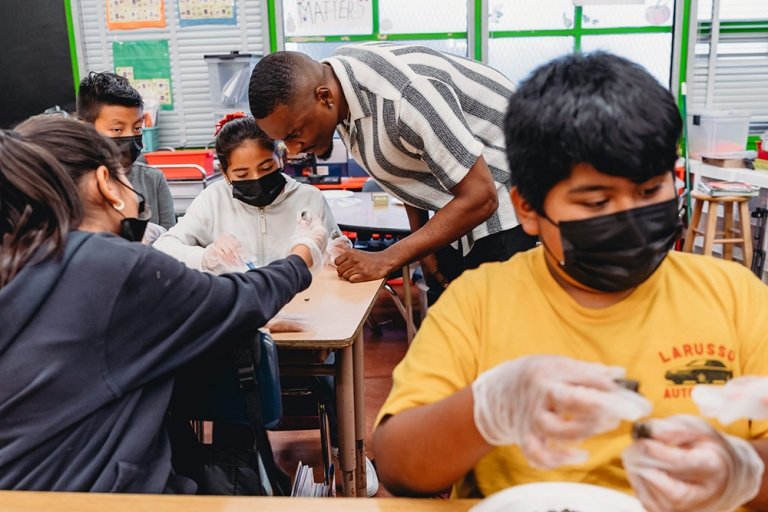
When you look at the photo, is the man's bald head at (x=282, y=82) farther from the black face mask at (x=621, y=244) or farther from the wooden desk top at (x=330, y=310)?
the black face mask at (x=621, y=244)

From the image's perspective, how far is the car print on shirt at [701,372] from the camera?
34.3 inches

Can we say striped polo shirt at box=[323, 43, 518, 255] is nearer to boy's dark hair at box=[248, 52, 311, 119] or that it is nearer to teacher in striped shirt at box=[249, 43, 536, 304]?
teacher in striped shirt at box=[249, 43, 536, 304]

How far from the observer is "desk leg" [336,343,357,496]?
A: 1.81 meters

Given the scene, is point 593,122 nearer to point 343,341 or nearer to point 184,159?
point 343,341

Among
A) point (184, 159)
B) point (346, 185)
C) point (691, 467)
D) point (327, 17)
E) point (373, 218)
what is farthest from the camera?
point (327, 17)

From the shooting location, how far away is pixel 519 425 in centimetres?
66

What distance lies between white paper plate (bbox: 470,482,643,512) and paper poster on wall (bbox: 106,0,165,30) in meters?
5.02

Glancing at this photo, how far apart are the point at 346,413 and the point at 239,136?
38.5 inches

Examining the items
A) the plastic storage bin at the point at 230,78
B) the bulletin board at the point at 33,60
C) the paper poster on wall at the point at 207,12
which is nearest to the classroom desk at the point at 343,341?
the plastic storage bin at the point at 230,78

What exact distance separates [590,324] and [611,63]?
0.35 m

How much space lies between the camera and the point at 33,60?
5.05 meters

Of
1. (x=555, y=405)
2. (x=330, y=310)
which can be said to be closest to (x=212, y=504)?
(x=555, y=405)

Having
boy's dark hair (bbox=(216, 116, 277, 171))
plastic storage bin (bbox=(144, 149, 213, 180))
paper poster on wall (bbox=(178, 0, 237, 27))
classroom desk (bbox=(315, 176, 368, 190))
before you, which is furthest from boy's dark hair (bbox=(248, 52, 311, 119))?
paper poster on wall (bbox=(178, 0, 237, 27))

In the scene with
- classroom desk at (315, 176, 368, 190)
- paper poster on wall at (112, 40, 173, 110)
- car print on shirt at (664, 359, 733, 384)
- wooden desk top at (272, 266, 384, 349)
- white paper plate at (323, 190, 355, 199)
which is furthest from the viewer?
paper poster on wall at (112, 40, 173, 110)
